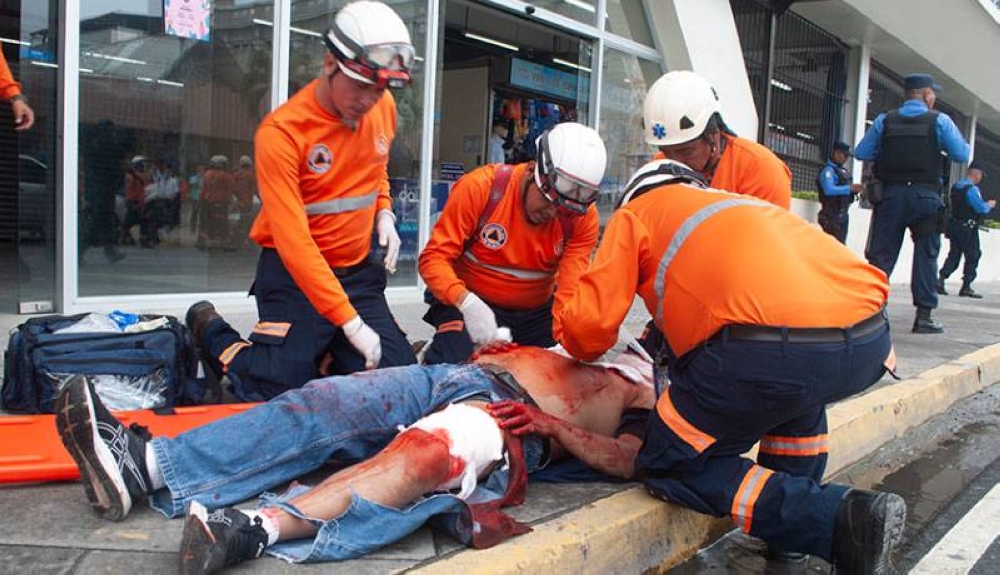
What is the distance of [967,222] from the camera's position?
12.6 m

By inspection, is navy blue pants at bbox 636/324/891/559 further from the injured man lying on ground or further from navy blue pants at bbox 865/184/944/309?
navy blue pants at bbox 865/184/944/309

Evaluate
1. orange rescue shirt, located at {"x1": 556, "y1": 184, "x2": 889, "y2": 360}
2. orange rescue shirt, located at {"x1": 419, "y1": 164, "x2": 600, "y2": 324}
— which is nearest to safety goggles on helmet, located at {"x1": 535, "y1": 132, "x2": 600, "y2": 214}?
orange rescue shirt, located at {"x1": 419, "y1": 164, "x2": 600, "y2": 324}

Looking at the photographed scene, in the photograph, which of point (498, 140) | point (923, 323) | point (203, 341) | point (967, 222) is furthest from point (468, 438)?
point (967, 222)

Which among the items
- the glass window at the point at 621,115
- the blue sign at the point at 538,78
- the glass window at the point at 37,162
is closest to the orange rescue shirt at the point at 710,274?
the glass window at the point at 37,162

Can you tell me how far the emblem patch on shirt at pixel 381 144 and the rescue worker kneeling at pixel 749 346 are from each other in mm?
1286

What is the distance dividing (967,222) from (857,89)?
2.87 m

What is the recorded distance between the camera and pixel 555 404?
279cm

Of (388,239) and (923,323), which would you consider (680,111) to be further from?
(923,323)

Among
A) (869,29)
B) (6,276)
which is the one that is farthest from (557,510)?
(869,29)

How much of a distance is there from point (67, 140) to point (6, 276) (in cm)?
112

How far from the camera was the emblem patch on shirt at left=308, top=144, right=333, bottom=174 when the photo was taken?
10.6 feet

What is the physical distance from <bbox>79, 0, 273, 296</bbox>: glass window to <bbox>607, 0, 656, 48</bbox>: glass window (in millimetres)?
4302

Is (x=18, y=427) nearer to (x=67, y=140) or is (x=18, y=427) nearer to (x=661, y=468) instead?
(x=661, y=468)

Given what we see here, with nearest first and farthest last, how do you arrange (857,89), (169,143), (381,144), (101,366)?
(101,366) → (381,144) → (169,143) → (857,89)
